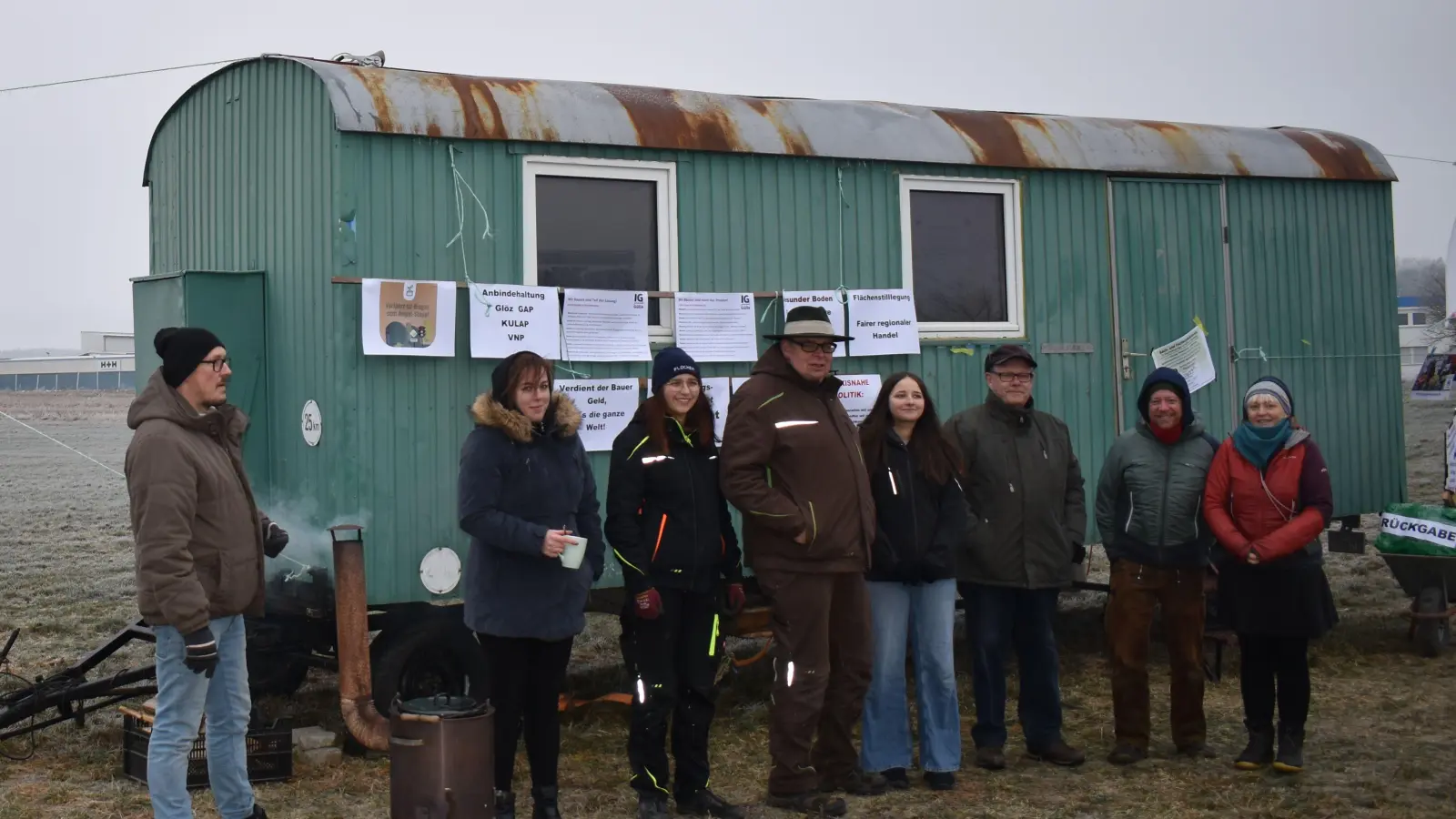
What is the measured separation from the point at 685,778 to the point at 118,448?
21.3m

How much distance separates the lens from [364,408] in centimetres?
605

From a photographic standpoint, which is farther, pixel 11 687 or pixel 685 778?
pixel 11 687

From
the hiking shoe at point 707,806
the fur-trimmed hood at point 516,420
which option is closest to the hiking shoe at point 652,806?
the hiking shoe at point 707,806

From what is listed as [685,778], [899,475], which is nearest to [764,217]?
[899,475]

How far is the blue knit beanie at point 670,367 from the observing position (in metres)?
5.21

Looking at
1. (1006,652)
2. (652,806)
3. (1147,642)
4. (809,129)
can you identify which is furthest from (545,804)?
(809,129)

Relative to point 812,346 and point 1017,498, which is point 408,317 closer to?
point 812,346

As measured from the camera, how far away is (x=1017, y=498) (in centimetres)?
586

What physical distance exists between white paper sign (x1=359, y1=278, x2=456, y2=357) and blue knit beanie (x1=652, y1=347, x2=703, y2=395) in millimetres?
1360

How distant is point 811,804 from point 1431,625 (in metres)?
4.97

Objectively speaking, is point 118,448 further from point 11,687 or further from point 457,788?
point 457,788

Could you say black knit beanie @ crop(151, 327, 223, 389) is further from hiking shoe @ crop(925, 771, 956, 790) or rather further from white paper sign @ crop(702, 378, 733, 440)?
hiking shoe @ crop(925, 771, 956, 790)

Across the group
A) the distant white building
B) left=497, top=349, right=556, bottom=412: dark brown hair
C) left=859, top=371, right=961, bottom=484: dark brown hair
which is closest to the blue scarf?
left=859, top=371, right=961, bottom=484: dark brown hair

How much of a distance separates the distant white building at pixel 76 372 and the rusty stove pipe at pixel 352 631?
36.3m
